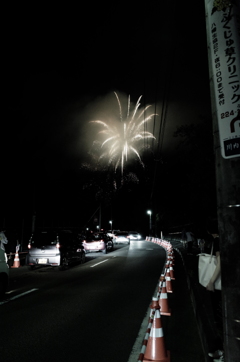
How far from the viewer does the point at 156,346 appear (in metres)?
3.80

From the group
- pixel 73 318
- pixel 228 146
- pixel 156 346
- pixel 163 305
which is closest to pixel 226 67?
pixel 228 146

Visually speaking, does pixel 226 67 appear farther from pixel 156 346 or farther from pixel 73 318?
pixel 73 318

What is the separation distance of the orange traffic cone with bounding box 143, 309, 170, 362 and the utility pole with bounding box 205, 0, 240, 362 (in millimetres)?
1587

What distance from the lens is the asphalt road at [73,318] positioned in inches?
179

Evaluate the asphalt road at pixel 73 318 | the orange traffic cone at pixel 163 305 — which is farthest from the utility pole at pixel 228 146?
the orange traffic cone at pixel 163 305

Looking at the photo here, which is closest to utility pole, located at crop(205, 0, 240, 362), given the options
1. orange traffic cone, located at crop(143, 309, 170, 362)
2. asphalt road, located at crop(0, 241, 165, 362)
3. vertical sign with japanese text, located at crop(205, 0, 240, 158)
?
vertical sign with japanese text, located at crop(205, 0, 240, 158)

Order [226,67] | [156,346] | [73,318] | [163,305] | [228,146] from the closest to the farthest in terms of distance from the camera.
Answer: [228,146]
[226,67]
[156,346]
[73,318]
[163,305]

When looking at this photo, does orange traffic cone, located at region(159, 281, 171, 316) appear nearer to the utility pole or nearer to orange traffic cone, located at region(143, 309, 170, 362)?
orange traffic cone, located at region(143, 309, 170, 362)

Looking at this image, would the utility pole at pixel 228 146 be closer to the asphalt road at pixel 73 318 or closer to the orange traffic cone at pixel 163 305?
the asphalt road at pixel 73 318

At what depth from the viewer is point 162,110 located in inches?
598

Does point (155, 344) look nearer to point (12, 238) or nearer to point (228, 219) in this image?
point (228, 219)

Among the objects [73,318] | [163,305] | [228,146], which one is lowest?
[73,318]

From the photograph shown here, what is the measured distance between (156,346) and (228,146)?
2.74 metres

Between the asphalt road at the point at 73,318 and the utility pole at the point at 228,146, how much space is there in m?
2.51
